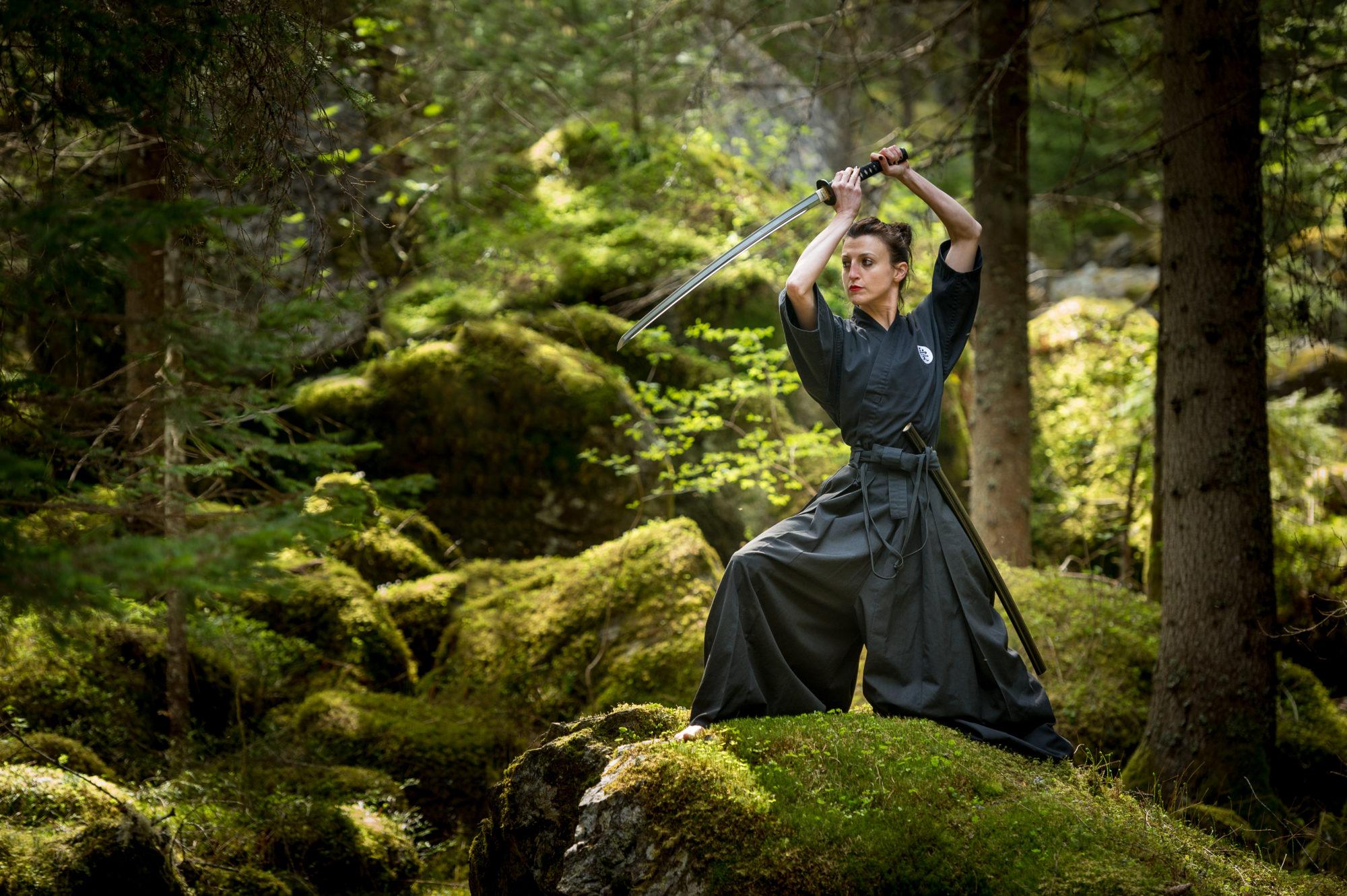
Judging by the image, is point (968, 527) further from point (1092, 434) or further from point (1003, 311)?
A: point (1092, 434)

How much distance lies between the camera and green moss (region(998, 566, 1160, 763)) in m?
5.55

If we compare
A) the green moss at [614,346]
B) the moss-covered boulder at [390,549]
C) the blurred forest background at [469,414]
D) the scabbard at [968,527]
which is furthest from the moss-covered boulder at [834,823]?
the green moss at [614,346]

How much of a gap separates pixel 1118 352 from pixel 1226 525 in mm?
6727

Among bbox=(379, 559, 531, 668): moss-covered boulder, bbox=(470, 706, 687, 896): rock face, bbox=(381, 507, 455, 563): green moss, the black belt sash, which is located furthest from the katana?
bbox=(381, 507, 455, 563): green moss

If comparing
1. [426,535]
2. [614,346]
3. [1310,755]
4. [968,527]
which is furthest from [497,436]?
[1310,755]

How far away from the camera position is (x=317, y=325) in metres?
9.42

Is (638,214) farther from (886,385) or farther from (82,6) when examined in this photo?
(82,6)

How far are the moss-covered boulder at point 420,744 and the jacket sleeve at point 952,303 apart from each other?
3646 millimetres

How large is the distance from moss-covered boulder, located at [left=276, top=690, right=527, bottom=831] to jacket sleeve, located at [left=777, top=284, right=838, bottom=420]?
3298 millimetres

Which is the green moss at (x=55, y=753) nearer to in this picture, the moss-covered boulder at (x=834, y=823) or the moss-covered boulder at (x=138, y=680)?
the moss-covered boulder at (x=138, y=680)

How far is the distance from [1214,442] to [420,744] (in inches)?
198

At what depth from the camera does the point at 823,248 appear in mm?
3615

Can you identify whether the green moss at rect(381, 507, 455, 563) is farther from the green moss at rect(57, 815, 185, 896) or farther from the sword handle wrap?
the sword handle wrap

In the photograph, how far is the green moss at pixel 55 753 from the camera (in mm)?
4574
